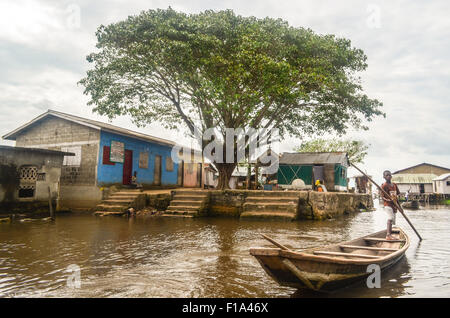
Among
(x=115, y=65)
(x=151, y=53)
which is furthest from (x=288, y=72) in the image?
(x=115, y=65)

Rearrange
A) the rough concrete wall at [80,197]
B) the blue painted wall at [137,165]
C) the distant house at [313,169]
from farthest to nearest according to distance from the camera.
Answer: the distant house at [313,169] → the blue painted wall at [137,165] → the rough concrete wall at [80,197]

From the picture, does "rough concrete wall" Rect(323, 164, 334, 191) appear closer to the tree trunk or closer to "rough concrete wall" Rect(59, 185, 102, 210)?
the tree trunk

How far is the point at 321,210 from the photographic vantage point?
14.2 metres

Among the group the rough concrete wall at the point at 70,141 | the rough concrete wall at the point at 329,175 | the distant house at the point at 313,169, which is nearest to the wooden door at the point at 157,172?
the rough concrete wall at the point at 70,141

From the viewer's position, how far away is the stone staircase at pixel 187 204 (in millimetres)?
14359

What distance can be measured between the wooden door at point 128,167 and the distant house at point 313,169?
38.7 feet

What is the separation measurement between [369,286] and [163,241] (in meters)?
5.27

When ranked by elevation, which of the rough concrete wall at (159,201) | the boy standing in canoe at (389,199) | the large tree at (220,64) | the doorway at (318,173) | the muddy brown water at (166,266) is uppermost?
the large tree at (220,64)

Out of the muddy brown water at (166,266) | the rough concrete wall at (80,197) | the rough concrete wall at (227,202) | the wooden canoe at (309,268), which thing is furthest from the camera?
the rough concrete wall at (80,197)

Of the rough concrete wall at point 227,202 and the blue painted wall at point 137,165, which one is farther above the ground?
the blue painted wall at point 137,165

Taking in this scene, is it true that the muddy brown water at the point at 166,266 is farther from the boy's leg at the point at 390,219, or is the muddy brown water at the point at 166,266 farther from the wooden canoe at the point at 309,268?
the boy's leg at the point at 390,219

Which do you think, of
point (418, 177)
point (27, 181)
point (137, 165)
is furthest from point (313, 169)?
point (418, 177)

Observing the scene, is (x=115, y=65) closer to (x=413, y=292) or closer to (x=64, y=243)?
(x=64, y=243)

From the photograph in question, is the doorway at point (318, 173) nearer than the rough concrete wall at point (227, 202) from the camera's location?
No
